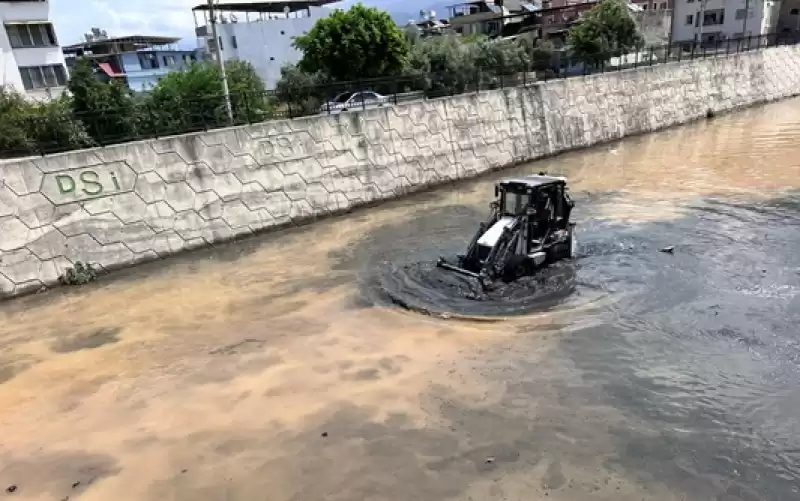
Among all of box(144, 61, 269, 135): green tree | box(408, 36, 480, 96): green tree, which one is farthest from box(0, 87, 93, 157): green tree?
box(408, 36, 480, 96): green tree

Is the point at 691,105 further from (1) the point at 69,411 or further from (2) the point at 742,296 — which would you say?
(1) the point at 69,411

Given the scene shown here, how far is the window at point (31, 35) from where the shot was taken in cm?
3012

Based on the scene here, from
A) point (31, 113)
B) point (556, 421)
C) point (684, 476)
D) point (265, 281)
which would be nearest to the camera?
point (684, 476)

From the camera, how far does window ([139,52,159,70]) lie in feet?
161

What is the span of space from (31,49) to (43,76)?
1454mm

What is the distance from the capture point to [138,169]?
519 inches

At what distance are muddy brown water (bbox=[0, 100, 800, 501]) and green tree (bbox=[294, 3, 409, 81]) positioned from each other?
18070mm

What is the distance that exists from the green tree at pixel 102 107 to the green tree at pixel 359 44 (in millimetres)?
12859

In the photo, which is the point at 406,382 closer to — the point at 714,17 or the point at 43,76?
the point at 43,76

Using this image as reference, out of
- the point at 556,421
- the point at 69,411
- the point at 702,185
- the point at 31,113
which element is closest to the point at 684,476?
the point at 556,421

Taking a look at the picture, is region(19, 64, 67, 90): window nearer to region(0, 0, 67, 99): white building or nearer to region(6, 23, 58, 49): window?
region(0, 0, 67, 99): white building

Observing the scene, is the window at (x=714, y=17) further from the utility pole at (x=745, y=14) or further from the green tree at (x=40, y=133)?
the green tree at (x=40, y=133)

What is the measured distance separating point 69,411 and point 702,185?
17063mm

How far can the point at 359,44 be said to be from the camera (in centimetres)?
2823
